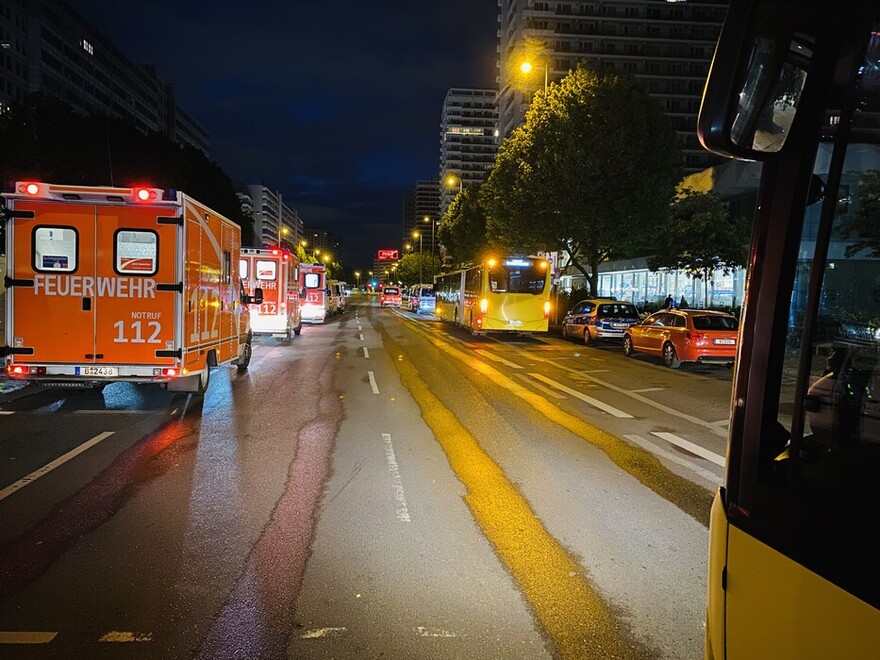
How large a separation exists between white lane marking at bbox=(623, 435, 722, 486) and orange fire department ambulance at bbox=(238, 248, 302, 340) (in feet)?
48.5

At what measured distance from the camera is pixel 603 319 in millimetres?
24281

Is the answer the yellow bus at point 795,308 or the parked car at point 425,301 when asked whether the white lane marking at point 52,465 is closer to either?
the yellow bus at point 795,308

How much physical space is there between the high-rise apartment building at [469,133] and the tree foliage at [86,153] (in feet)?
407

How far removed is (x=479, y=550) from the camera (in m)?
4.89

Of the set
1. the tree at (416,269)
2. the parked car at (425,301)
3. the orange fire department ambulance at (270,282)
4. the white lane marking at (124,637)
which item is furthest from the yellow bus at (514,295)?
the tree at (416,269)

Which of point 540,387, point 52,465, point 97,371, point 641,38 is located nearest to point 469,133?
point 641,38

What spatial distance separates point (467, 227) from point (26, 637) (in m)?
52.9

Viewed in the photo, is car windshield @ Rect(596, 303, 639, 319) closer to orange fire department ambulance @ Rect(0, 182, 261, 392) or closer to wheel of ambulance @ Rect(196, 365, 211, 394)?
wheel of ambulance @ Rect(196, 365, 211, 394)

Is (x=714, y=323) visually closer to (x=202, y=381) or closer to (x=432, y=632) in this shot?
(x=202, y=381)

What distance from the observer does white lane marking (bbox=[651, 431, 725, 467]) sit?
7668 millimetres

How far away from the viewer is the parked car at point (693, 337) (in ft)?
54.1

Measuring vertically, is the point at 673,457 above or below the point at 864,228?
below

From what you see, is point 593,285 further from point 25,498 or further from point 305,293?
point 25,498

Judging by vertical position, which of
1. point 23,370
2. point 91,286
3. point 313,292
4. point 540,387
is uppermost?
point 91,286
